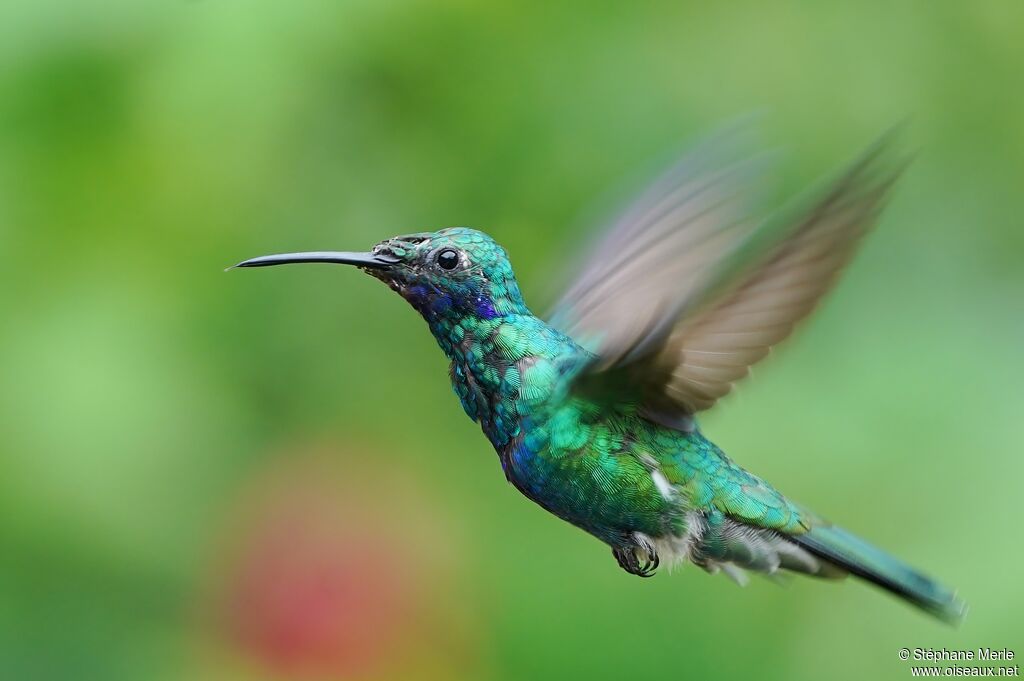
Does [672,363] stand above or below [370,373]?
above

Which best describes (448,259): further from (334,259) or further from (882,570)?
(882,570)

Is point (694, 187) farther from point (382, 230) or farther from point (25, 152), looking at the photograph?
point (25, 152)

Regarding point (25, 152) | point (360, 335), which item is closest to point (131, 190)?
point (25, 152)

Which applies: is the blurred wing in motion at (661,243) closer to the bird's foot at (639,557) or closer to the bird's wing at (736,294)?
the bird's wing at (736,294)

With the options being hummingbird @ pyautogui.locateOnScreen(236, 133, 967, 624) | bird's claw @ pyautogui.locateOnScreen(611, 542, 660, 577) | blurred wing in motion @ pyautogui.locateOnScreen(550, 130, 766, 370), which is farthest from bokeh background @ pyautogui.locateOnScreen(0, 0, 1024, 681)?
bird's claw @ pyautogui.locateOnScreen(611, 542, 660, 577)

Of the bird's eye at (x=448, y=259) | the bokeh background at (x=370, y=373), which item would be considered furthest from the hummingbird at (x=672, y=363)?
the bokeh background at (x=370, y=373)

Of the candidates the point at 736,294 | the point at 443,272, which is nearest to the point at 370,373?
the point at 443,272

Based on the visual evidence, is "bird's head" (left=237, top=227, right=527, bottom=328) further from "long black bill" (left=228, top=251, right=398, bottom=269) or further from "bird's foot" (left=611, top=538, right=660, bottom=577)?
"bird's foot" (left=611, top=538, right=660, bottom=577)
